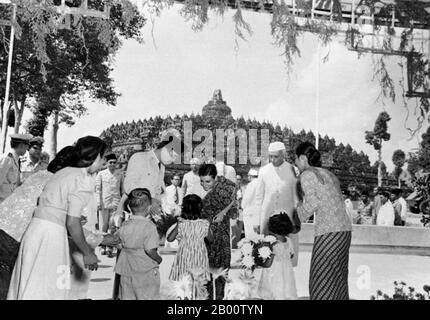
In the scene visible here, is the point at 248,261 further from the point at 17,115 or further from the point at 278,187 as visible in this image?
the point at 17,115

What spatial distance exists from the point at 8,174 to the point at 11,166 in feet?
0.30

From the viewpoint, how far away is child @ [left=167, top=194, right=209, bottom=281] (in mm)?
4273

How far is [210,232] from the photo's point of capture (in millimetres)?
4410

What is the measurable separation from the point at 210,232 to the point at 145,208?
633 millimetres

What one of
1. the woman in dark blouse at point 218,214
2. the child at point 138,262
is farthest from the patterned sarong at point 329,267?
the child at point 138,262

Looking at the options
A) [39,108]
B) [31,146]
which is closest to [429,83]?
[31,146]

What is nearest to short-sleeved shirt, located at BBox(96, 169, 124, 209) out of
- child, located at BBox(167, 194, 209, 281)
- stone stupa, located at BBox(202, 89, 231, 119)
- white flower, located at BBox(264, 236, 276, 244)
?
child, located at BBox(167, 194, 209, 281)

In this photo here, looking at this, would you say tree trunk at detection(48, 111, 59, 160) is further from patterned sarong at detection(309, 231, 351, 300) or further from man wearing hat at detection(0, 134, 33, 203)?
patterned sarong at detection(309, 231, 351, 300)

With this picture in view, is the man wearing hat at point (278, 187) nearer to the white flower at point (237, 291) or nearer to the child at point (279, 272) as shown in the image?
the child at point (279, 272)

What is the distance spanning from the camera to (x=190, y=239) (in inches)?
169

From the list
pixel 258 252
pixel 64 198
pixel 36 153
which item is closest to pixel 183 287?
pixel 258 252

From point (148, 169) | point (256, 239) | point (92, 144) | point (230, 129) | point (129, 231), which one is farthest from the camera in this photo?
point (230, 129)

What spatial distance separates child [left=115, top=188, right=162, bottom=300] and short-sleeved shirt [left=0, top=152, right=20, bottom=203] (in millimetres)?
1995
